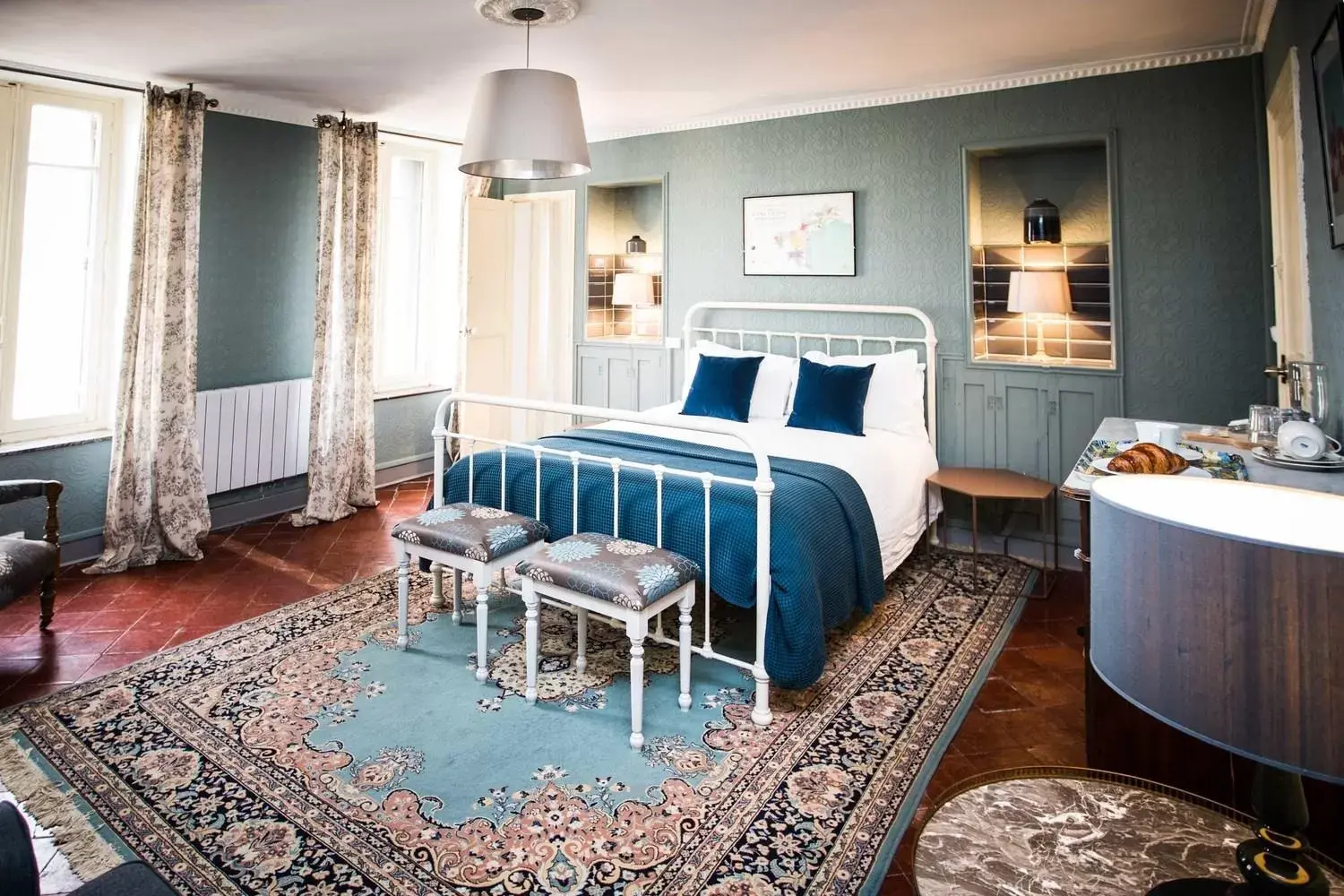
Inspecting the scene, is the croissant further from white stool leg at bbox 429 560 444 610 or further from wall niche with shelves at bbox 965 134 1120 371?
white stool leg at bbox 429 560 444 610

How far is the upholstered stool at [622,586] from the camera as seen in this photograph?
2.44 metres

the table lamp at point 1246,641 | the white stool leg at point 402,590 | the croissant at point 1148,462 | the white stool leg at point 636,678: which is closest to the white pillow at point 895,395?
the croissant at point 1148,462

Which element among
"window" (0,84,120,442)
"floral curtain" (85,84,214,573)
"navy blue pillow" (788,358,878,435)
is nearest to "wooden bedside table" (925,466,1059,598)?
"navy blue pillow" (788,358,878,435)

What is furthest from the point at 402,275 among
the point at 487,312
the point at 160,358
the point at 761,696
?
the point at 761,696

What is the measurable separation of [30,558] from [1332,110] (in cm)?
460

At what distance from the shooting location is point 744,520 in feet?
9.14

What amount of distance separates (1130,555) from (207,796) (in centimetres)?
243

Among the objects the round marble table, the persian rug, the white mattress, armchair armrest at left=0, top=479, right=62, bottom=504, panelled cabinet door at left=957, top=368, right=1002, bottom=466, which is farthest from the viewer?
panelled cabinet door at left=957, top=368, right=1002, bottom=466

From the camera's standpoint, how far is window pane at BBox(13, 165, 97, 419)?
4043mm

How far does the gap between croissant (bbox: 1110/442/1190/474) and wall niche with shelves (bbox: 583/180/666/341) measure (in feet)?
13.1

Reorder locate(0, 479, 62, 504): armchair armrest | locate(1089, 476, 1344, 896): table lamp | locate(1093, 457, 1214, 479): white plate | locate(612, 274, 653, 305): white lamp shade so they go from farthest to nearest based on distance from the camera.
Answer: locate(612, 274, 653, 305): white lamp shade, locate(0, 479, 62, 504): armchair armrest, locate(1093, 457, 1214, 479): white plate, locate(1089, 476, 1344, 896): table lamp

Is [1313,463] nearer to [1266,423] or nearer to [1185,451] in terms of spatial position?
[1266,423]

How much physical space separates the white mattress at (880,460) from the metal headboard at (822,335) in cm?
39

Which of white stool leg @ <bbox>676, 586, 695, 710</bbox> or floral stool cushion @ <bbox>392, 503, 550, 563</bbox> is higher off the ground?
floral stool cushion @ <bbox>392, 503, 550, 563</bbox>
